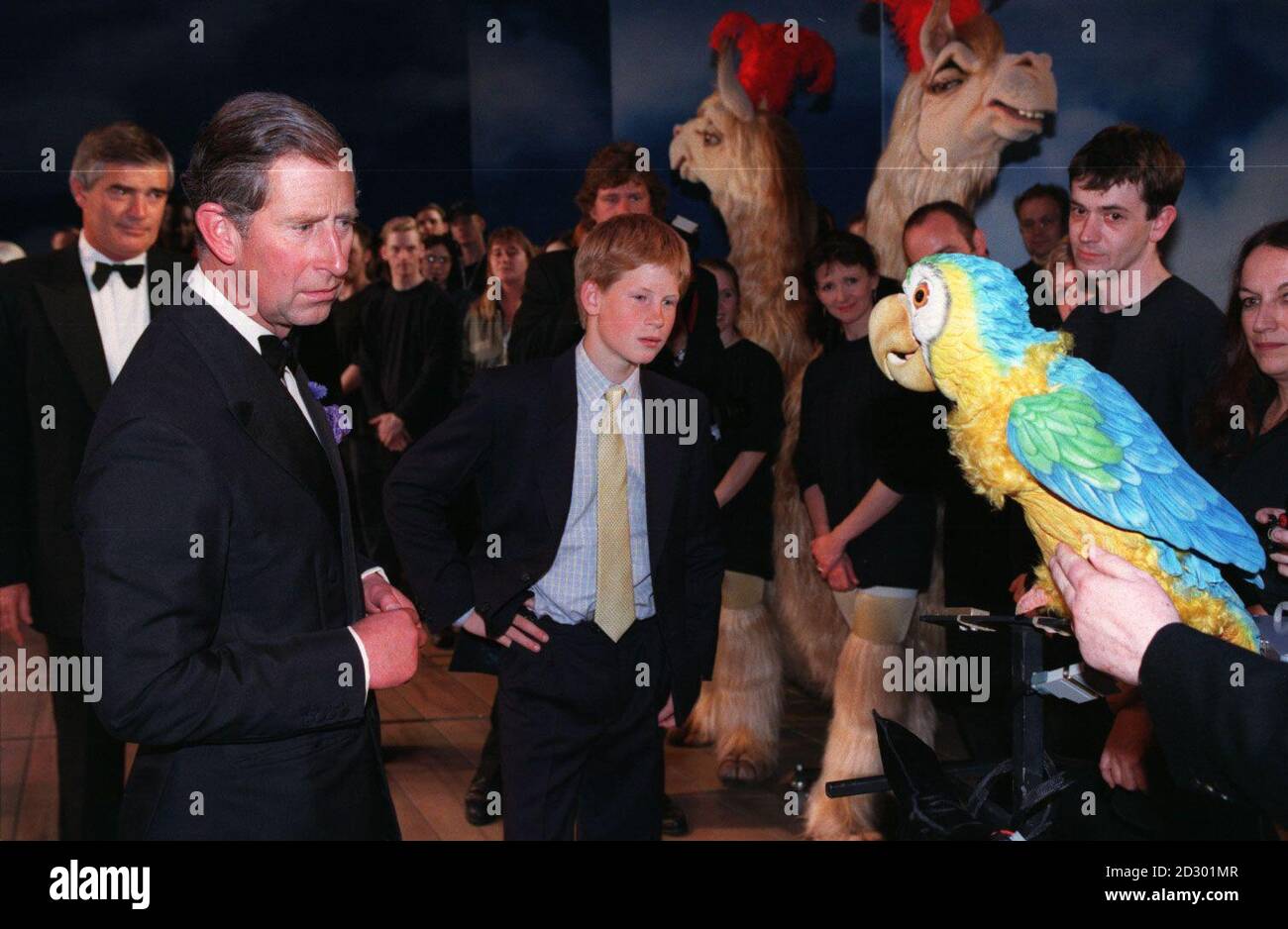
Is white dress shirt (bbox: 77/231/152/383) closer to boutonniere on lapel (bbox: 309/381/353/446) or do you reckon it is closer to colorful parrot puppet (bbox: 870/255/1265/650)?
boutonniere on lapel (bbox: 309/381/353/446)

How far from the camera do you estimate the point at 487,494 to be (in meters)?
2.43

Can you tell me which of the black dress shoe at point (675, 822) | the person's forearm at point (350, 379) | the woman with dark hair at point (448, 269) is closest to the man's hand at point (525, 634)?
the black dress shoe at point (675, 822)

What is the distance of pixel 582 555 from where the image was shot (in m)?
2.32

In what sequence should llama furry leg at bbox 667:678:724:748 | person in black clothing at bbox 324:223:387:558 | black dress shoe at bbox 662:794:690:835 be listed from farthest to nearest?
person in black clothing at bbox 324:223:387:558 → llama furry leg at bbox 667:678:724:748 → black dress shoe at bbox 662:794:690:835

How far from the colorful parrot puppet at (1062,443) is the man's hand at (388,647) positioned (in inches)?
29.9

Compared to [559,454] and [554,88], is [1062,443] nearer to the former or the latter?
[559,454]

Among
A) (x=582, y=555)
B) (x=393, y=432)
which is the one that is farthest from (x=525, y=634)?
(x=393, y=432)

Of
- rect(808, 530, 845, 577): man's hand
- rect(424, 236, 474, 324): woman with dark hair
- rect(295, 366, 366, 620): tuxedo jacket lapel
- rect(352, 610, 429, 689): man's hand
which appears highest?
rect(424, 236, 474, 324): woman with dark hair

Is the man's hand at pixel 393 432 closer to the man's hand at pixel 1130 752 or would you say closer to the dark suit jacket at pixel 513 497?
the dark suit jacket at pixel 513 497

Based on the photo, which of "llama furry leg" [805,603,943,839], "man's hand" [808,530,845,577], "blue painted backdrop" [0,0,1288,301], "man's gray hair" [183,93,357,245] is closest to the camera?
"man's gray hair" [183,93,357,245]

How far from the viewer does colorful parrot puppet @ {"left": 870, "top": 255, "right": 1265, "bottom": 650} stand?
1435 mm

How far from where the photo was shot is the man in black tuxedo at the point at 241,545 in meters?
1.22

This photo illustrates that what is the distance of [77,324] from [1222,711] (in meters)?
2.72

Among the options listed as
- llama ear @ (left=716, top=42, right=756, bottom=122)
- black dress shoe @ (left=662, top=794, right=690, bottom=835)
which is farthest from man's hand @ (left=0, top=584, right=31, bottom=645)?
llama ear @ (left=716, top=42, right=756, bottom=122)
